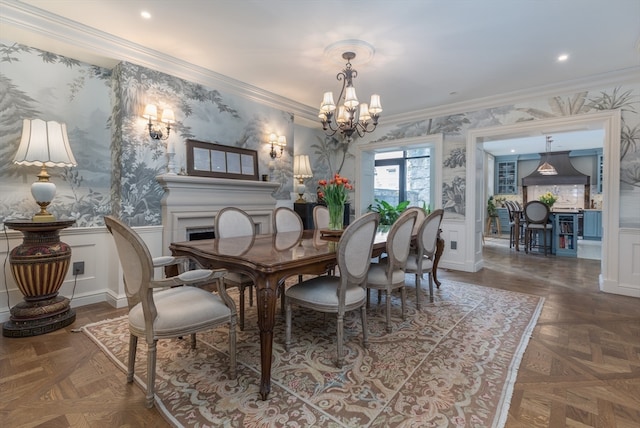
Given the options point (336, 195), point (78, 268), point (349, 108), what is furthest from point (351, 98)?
point (78, 268)

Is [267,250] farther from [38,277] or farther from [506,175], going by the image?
[506,175]

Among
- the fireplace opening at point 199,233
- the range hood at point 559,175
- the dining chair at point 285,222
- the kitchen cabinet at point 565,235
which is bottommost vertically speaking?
the kitchen cabinet at point 565,235

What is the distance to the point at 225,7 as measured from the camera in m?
2.37

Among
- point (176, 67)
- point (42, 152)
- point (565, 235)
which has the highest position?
point (176, 67)

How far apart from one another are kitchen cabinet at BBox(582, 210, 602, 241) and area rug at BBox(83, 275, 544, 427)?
728 cm

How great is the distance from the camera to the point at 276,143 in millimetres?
4410

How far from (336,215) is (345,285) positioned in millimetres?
914

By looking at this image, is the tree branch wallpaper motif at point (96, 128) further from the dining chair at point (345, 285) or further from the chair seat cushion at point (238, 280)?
the dining chair at point (345, 285)

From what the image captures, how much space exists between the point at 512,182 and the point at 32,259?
1130cm

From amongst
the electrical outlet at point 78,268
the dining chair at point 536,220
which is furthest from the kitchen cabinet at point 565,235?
the electrical outlet at point 78,268

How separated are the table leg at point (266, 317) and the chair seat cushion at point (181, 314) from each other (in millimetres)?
316

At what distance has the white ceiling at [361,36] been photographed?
7.70ft

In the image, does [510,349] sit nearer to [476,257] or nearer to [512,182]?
[476,257]

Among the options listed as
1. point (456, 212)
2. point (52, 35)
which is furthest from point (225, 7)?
point (456, 212)
